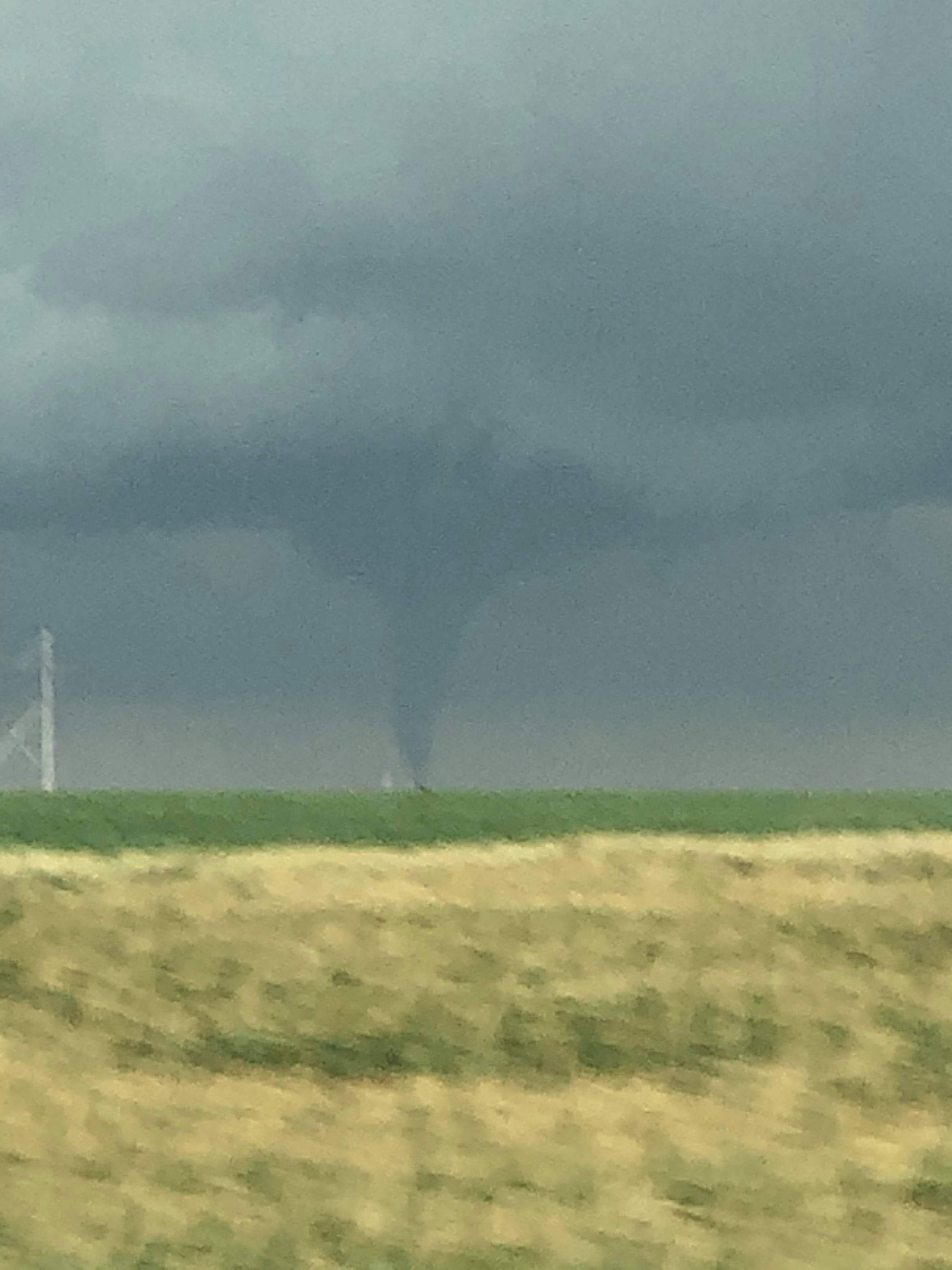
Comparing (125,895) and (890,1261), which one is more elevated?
(125,895)

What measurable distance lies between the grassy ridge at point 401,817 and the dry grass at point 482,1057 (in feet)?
30.4

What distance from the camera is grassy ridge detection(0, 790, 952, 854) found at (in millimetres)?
27453

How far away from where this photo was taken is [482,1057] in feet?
38.1

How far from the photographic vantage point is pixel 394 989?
12.6 metres

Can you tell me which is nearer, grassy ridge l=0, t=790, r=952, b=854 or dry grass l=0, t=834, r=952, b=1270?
dry grass l=0, t=834, r=952, b=1270

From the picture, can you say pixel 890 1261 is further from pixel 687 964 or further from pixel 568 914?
pixel 568 914

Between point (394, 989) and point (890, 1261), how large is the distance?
5.73m

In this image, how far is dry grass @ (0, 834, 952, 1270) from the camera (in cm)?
767

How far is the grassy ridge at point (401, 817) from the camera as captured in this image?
90.1ft

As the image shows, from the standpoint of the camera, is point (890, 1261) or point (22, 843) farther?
point (22, 843)

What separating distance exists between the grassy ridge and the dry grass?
30.4 ft

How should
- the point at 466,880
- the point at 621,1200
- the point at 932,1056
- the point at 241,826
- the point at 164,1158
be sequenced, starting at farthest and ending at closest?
the point at 241,826 < the point at 466,880 < the point at 932,1056 < the point at 164,1158 < the point at 621,1200

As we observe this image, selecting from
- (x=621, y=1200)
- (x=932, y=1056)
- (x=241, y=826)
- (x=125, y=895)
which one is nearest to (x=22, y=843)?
(x=241, y=826)

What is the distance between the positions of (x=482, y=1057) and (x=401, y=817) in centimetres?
1804
